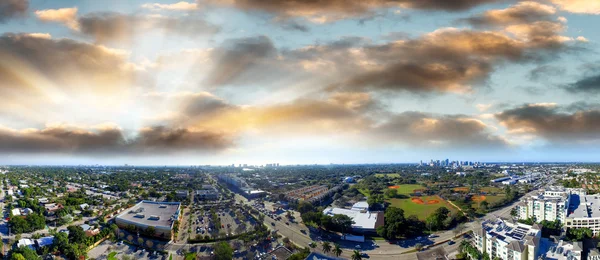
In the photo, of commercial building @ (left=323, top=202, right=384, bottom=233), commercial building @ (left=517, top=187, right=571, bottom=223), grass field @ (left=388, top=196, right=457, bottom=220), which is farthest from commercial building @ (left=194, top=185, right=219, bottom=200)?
commercial building @ (left=517, top=187, right=571, bottom=223)

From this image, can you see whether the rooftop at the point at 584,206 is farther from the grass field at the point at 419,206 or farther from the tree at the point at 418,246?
the tree at the point at 418,246

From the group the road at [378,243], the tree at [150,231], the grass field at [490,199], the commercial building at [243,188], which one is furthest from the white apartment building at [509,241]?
the commercial building at [243,188]

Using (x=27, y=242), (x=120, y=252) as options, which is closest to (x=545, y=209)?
(x=120, y=252)

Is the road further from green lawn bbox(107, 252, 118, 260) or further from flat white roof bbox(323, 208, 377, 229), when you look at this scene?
green lawn bbox(107, 252, 118, 260)


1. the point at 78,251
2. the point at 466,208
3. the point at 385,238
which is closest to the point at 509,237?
the point at 385,238

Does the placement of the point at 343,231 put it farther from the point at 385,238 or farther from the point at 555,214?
the point at 555,214

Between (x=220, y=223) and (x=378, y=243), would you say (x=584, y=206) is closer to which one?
(x=378, y=243)
